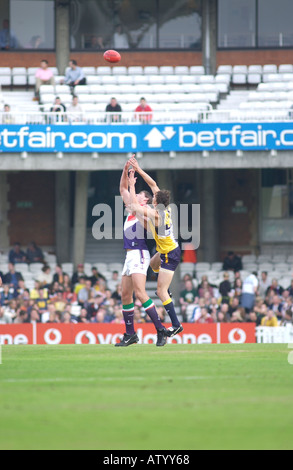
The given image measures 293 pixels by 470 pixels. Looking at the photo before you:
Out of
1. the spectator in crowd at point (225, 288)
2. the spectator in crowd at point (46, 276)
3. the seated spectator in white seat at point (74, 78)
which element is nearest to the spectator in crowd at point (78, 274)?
the spectator in crowd at point (46, 276)

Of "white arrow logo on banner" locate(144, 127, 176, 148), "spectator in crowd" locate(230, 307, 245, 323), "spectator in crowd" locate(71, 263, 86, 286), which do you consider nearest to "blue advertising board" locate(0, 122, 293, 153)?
"white arrow logo on banner" locate(144, 127, 176, 148)

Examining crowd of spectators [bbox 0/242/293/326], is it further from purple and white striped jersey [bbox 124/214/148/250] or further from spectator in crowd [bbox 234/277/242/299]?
purple and white striped jersey [bbox 124/214/148/250]

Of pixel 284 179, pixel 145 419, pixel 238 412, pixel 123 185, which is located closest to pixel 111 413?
pixel 145 419

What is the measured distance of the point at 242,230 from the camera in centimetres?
3384

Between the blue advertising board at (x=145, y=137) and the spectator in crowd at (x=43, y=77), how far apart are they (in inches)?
176

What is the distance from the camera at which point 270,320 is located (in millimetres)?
23359

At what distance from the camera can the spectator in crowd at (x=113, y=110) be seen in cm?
2748

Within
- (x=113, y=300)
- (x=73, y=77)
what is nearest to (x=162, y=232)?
(x=113, y=300)

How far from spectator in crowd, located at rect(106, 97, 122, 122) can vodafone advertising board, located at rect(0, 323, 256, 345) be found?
25.1 ft

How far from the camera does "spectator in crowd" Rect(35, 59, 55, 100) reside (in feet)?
103

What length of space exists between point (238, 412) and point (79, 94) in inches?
935

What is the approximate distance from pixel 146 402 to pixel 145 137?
1962 centimetres

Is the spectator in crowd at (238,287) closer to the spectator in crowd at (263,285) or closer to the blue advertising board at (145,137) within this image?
the spectator in crowd at (263,285)
